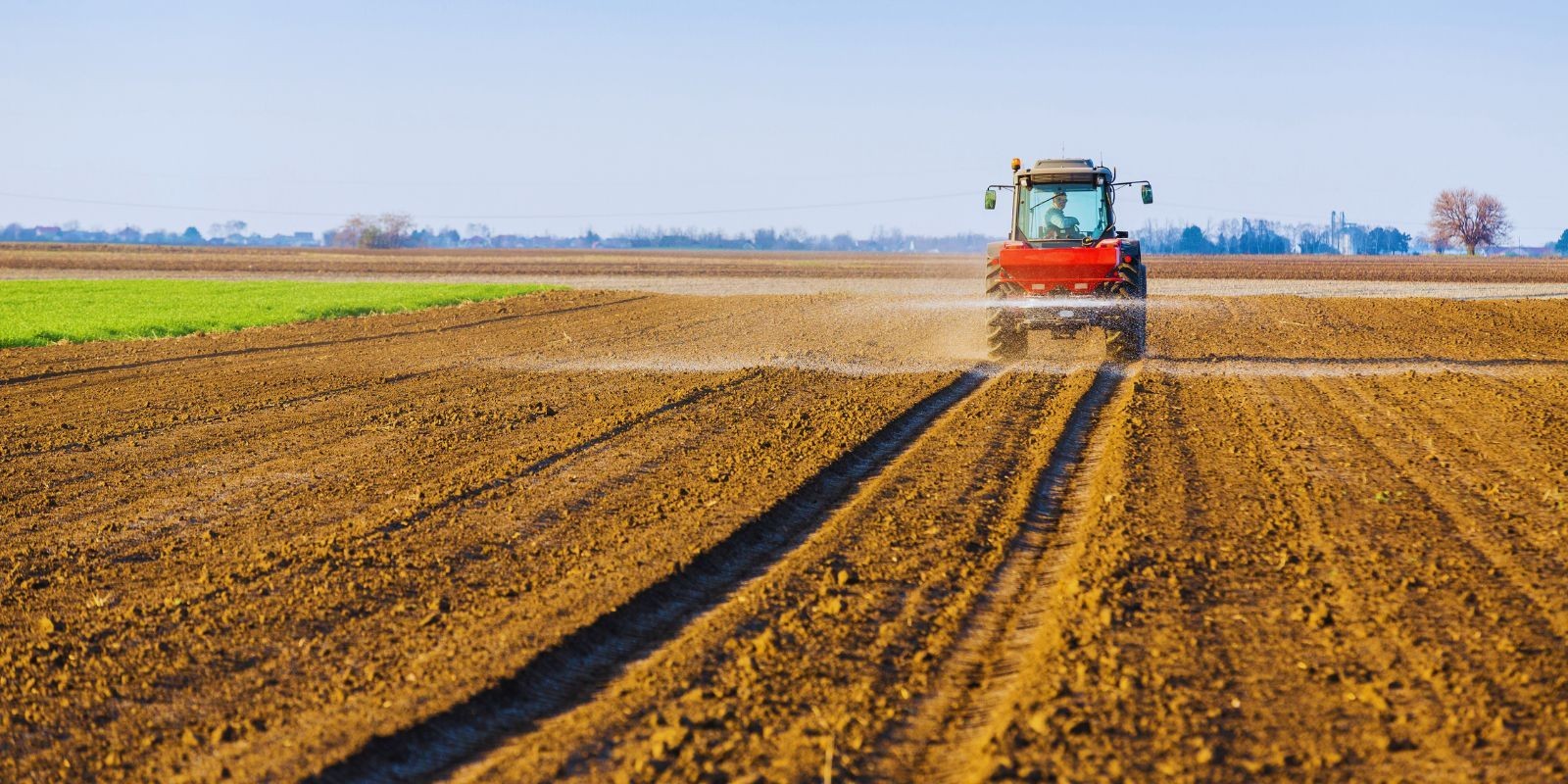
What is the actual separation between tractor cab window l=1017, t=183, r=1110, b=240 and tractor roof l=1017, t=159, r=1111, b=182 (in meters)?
0.17

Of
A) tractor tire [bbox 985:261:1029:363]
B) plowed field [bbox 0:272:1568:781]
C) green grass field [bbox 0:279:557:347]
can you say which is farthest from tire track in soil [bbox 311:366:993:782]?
green grass field [bbox 0:279:557:347]

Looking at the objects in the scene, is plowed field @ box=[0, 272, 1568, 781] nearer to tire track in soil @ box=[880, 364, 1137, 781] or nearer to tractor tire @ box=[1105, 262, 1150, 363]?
tire track in soil @ box=[880, 364, 1137, 781]

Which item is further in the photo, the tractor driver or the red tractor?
the tractor driver

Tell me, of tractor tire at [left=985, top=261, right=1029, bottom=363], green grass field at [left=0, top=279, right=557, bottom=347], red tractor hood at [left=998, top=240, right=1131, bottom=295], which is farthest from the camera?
green grass field at [left=0, top=279, right=557, bottom=347]

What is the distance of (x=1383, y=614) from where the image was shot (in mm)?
6004

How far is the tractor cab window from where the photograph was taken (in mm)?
18844

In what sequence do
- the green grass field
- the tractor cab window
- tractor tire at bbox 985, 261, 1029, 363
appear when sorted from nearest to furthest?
tractor tire at bbox 985, 261, 1029, 363 < the tractor cab window < the green grass field

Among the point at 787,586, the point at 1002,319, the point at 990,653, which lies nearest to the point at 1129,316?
the point at 1002,319

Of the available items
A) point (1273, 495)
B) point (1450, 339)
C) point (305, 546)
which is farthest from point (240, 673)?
point (1450, 339)

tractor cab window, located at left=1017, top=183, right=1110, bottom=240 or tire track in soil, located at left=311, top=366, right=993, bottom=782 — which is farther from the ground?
tractor cab window, located at left=1017, top=183, right=1110, bottom=240

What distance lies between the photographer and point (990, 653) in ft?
18.2

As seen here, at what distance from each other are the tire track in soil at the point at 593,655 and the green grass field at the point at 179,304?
17.1 meters

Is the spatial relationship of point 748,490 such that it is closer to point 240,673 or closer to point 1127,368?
point 240,673

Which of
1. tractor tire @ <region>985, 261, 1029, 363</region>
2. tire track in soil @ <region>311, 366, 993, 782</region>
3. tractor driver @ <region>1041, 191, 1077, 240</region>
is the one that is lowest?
tire track in soil @ <region>311, 366, 993, 782</region>
